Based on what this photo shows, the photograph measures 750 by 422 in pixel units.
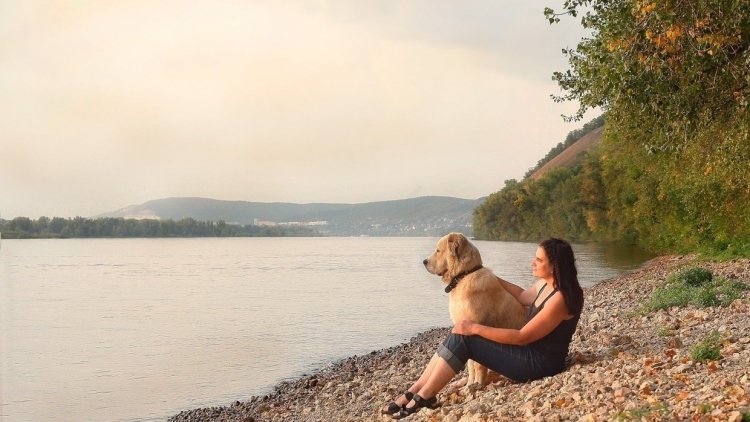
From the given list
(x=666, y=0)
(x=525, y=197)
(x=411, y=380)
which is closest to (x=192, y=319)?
(x=411, y=380)

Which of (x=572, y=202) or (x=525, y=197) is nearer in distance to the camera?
(x=572, y=202)

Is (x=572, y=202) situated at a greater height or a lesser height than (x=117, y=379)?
greater

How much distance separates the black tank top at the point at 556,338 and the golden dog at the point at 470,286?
316mm

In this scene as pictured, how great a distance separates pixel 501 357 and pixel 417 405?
1080 millimetres

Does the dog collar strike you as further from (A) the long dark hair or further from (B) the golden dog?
(A) the long dark hair

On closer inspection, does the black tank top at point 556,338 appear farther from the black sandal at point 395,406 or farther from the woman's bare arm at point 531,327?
the black sandal at point 395,406

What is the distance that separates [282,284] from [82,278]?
2019 centimetres

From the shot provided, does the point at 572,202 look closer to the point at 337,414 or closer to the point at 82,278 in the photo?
the point at 82,278

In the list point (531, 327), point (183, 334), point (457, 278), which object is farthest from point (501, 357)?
point (183, 334)

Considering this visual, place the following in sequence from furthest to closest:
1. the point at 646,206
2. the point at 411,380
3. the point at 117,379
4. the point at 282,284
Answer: the point at 282,284 < the point at 646,206 < the point at 117,379 < the point at 411,380

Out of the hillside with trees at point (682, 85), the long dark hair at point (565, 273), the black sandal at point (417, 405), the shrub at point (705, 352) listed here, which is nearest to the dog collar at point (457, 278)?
the long dark hair at point (565, 273)

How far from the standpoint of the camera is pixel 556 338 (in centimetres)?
805

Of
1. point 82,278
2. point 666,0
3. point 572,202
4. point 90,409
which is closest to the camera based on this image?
point 666,0

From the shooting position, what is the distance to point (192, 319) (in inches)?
1265
